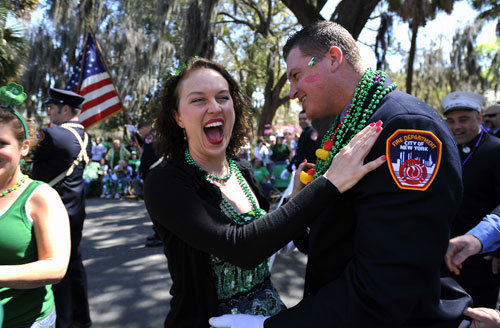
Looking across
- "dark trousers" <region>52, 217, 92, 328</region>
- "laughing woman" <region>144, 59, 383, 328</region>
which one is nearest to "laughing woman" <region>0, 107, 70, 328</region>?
"laughing woman" <region>144, 59, 383, 328</region>

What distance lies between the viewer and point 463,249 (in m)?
2.00

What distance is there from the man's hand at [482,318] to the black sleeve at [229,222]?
78 centimetres

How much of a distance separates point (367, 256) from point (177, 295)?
989 mm

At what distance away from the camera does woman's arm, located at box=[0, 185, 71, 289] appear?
5.66 ft

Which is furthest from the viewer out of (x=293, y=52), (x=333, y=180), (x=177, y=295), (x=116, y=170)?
(x=116, y=170)

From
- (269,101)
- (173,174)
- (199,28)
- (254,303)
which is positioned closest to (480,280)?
(254,303)

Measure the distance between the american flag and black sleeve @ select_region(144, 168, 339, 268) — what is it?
4.84 m

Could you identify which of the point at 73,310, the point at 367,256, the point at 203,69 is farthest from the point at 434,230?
the point at 73,310

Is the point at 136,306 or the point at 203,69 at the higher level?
the point at 203,69

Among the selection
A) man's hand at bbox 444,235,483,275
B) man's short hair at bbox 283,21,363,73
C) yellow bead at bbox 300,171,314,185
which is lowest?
man's hand at bbox 444,235,483,275

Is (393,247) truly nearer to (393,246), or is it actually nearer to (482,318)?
(393,246)

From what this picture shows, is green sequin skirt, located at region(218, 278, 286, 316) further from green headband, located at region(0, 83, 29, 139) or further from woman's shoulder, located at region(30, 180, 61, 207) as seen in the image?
green headband, located at region(0, 83, 29, 139)

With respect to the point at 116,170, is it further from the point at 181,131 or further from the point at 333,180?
the point at 333,180

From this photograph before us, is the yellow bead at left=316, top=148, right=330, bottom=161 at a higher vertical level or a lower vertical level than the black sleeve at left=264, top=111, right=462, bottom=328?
higher
